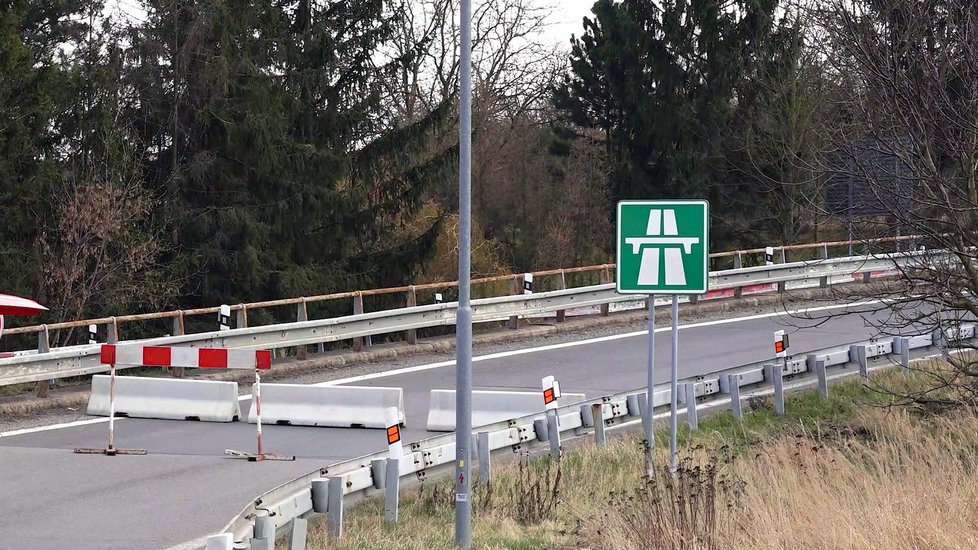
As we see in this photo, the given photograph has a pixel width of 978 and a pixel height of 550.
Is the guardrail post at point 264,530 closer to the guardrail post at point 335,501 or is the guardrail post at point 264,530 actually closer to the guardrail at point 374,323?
the guardrail post at point 335,501

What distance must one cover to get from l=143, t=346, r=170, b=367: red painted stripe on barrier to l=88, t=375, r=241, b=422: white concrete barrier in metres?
1.06

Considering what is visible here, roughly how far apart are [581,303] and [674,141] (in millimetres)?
20916

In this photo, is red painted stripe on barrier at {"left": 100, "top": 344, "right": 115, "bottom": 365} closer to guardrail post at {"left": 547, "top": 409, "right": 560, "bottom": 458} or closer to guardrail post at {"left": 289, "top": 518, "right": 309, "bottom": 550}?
guardrail post at {"left": 547, "top": 409, "right": 560, "bottom": 458}

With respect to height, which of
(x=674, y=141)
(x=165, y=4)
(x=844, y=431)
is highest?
(x=165, y=4)

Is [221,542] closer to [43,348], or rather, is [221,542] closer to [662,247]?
[662,247]

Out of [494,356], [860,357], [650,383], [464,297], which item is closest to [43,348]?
[494,356]

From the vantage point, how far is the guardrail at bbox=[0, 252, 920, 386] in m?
16.3

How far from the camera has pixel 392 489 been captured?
1048 centimetres

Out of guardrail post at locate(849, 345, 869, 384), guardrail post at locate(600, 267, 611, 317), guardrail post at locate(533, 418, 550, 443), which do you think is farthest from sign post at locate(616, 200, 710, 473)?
guardrail post at locate(600, 267, 611, 317)

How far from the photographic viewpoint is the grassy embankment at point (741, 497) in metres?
8.74

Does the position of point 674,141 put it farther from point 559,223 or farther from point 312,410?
point 312,410

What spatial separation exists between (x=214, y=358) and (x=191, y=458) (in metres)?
1.41

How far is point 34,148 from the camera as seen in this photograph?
104ft

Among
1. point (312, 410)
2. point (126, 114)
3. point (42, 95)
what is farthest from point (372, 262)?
point (312, 410)
